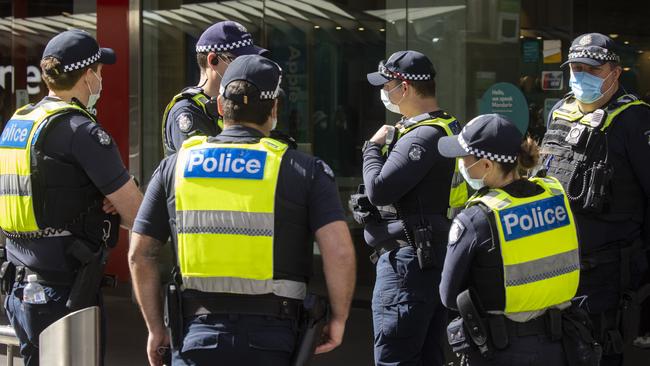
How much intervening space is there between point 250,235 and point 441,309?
1.92 m

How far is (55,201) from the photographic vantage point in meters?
4.82

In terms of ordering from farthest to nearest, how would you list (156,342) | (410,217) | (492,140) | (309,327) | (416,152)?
(410,217)
(416,152)
(492,140)
(156,342)
(309,327)

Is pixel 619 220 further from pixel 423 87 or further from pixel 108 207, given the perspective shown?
pixel 108 207

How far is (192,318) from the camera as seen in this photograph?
12.7 ft

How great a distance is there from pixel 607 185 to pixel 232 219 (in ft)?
8.00

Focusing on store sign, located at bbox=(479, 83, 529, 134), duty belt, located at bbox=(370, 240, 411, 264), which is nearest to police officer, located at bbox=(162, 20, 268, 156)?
duty belt, located at bbox=(370, 240, 411, 264)

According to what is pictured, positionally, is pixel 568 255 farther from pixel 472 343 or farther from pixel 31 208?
pixel 31 208

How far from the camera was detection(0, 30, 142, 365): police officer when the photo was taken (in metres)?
4.80

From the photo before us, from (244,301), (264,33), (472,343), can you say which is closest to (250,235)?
(244,301)

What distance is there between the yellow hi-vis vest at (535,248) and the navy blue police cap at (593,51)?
1.56 m

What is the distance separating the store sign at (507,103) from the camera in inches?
355

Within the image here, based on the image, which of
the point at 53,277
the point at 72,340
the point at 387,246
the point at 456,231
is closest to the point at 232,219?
the point at 72,340

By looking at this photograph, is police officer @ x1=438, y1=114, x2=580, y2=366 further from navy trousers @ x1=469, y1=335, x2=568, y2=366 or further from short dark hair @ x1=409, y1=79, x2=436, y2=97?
short dark hair @ x1=409, y1=79, x2=436, y2=97

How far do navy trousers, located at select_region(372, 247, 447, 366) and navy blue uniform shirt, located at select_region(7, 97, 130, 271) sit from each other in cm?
140
